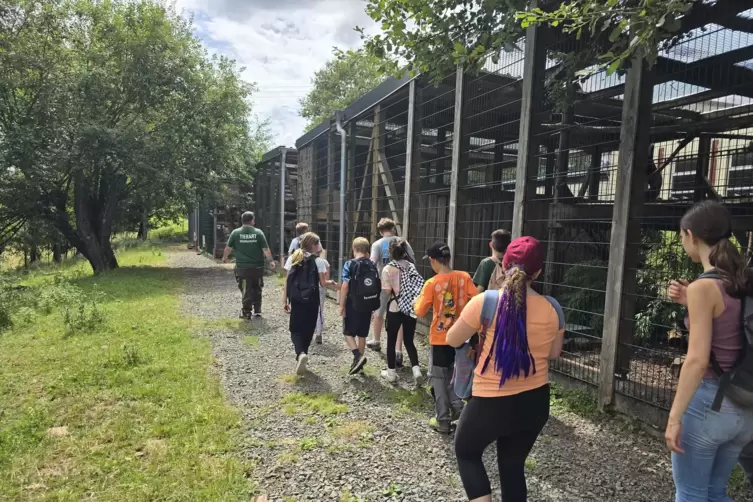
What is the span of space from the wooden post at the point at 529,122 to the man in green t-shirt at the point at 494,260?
1.07 meters

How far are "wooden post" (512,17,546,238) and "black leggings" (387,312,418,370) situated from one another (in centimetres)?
163

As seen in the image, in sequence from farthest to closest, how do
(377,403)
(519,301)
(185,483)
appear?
(377,403), (185,483), (519,301)

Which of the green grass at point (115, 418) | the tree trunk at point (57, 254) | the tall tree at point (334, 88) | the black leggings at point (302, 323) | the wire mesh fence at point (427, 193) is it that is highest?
the tall tree at point (334, 88)

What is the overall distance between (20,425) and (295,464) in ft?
8.29

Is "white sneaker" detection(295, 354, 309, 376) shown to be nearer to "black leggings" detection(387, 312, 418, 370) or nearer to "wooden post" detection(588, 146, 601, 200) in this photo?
"black leggings" detection(387, 312, 418, 370)

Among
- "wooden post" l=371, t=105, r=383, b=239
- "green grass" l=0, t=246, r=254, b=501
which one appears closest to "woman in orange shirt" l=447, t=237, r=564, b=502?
"green grass" l=0, t=246, r=254, b=501

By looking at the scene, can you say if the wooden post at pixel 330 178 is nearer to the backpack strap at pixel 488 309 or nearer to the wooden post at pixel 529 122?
the wooden post at pixel 529 122

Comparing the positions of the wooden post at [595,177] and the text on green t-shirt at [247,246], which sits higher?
the wooden post at [595,177]

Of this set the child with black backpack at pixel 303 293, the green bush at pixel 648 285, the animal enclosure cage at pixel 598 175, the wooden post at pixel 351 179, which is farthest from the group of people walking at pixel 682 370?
the wooden post at pixel 351 179

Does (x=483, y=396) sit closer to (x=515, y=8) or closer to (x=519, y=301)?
(x=519, y=301)

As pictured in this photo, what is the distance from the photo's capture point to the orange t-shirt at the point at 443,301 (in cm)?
409

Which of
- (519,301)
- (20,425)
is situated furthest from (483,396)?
(20,425)

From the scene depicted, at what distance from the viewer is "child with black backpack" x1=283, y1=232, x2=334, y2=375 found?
5527mm

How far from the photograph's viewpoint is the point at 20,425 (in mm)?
4156
